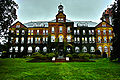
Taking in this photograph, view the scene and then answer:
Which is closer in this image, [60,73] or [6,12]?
[60,73]

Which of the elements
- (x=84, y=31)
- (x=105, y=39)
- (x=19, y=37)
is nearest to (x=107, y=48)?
(x=105, y=39)

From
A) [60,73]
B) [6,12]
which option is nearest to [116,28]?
[60,73]

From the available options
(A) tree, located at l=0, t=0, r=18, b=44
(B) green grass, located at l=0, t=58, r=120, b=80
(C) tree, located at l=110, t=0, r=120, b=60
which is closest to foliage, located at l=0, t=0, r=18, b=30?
(A) tree, located at l=0, t=0, r=18, b=44

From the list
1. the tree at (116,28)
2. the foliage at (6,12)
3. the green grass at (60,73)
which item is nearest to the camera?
the green grass at (60,73)

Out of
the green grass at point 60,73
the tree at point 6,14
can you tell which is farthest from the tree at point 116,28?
the tree at point 6,14

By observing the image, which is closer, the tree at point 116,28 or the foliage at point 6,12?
the foliage at point 6,12

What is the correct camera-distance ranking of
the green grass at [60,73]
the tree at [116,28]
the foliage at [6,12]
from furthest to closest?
the tree at [116,28] < the foliage at [6,12] < the green grass at [60,73]

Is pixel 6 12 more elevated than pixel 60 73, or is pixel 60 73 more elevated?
pixel 6 12

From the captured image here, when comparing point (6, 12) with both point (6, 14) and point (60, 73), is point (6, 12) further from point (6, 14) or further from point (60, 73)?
point (60, 73)

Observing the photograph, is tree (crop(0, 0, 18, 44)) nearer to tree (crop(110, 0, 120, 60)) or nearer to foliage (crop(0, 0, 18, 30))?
foliage (crop(0, 0, 18, 30))

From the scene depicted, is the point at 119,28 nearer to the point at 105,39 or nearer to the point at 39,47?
the point at 105,39

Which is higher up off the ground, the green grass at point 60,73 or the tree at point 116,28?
the tree at point 116,28

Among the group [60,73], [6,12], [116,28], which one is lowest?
[60,73]

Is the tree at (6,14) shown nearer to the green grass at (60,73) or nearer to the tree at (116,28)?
the green grass at (60,73)
